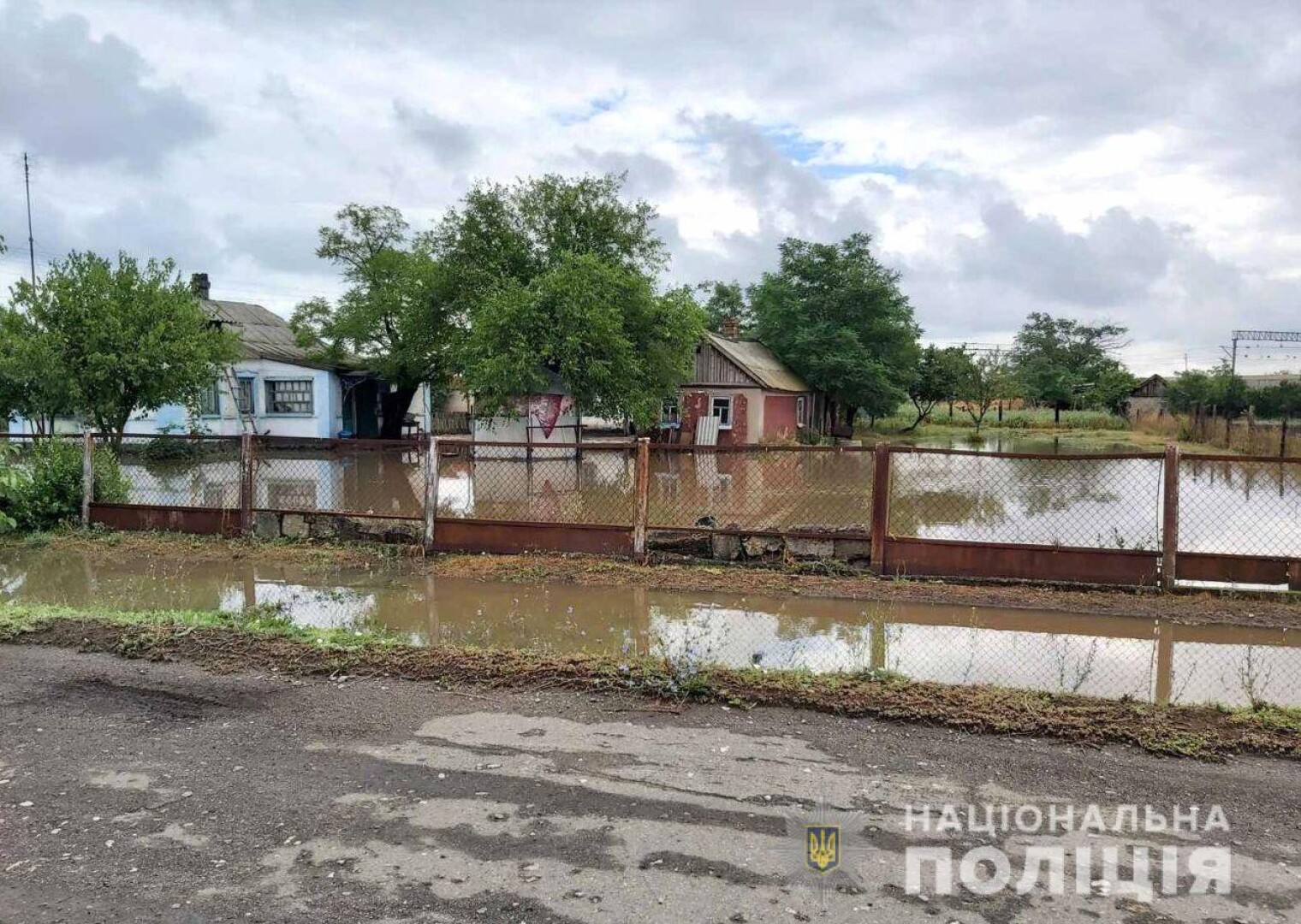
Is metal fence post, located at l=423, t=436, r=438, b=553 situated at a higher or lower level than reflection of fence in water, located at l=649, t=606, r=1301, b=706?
higher

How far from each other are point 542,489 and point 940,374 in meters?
38.1

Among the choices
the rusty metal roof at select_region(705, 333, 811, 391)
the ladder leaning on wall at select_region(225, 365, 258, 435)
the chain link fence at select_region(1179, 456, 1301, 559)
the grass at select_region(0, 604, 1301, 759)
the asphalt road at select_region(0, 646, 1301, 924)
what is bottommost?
the asphalt road at select_region(0, 646, 1301, 924)

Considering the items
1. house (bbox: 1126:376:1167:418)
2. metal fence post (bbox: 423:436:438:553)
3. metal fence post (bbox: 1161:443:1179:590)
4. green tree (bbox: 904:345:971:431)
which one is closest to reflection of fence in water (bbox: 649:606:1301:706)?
metal fence post (bbox: 1161:443:1179:590)

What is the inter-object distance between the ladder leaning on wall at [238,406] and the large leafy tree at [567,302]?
27.7 ft

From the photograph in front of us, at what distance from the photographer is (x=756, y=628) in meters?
7.54

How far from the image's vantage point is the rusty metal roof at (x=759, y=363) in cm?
3141

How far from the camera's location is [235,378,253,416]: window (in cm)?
2869

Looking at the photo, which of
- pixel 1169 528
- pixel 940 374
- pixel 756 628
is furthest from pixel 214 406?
pixel 940 374

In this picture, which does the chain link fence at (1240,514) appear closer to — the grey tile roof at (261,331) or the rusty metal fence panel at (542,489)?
the rusty metal fence panel at (542,489)

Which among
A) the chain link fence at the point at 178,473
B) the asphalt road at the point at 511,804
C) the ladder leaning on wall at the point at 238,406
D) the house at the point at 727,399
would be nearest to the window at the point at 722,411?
the house at the point at 727,399

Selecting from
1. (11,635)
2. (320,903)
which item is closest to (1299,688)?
(320,903)

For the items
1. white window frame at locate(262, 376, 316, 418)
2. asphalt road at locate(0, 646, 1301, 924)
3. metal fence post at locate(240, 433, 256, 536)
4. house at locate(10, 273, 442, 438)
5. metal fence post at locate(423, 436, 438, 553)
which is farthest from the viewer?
white window frame at locate(262, 376, 316, 418)

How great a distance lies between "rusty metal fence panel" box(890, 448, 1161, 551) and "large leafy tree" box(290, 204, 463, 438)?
14.1 metres

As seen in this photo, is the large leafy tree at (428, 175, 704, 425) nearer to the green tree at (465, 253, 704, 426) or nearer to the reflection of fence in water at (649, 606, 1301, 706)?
the green tree at (465, 253, 704, 426)
